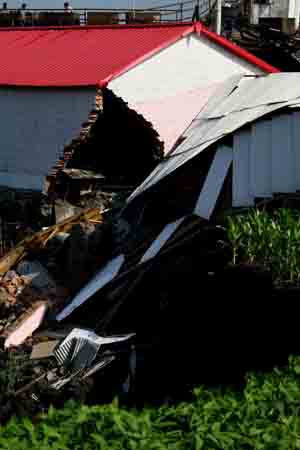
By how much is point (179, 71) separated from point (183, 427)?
10.6m

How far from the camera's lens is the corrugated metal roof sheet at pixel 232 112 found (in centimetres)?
1188

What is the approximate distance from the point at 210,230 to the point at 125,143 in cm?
589

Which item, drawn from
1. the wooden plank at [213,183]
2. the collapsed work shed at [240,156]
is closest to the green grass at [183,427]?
the collapsed work shed at [240,156]

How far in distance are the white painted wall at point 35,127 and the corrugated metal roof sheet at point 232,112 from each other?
6.24ft

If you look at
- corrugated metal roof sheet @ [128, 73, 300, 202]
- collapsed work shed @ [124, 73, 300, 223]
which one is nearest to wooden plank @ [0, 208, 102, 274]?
collapsed work shed @ [124, 73, 300, 223]

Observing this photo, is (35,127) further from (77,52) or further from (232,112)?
(232,112)

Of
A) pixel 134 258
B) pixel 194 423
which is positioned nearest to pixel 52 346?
pixel 134 258

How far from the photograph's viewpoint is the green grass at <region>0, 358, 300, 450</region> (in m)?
5.66

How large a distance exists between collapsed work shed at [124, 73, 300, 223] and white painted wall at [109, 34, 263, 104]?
1806 millimetres

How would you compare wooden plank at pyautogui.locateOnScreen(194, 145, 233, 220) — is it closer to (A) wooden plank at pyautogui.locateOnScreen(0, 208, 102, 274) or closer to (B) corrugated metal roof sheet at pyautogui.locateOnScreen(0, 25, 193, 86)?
(A) wooden plank at pyautogui.locateOnScreen(0, 208, 102, 274)

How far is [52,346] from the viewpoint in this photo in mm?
9867

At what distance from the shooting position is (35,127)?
16.1m

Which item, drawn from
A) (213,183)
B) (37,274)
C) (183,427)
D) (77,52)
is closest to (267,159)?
(213,183)

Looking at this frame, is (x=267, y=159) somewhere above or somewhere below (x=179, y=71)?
below
